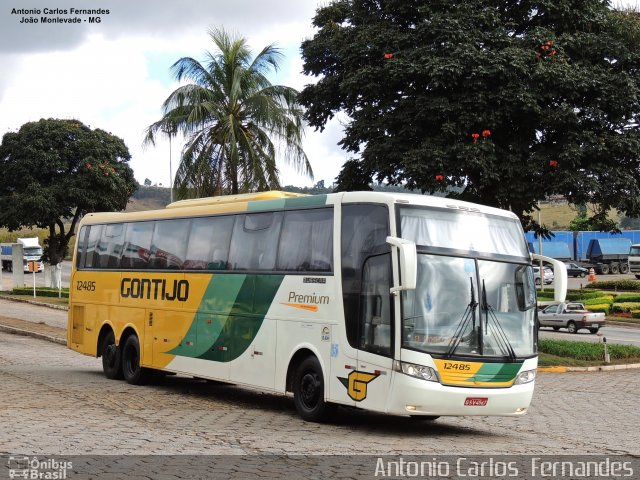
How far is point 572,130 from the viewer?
24188 millimetres

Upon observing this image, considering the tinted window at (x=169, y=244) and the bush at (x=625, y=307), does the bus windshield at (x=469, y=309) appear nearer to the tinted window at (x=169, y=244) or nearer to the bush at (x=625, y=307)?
the tinted window at (x=169, y=244)

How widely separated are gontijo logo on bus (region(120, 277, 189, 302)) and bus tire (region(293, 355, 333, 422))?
4.00m

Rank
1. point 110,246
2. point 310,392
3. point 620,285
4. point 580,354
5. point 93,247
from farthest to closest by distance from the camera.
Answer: point 620,285 → point 580,354 → point 93,247 → point 110,246 → point 310,392

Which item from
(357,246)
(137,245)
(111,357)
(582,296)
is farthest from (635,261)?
(357,246)

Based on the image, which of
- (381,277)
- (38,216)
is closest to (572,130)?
(381,277)

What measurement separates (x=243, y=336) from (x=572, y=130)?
1246 centimetres

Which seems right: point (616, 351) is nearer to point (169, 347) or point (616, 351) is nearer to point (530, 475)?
point (169, 347)

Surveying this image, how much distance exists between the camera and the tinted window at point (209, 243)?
16.2m

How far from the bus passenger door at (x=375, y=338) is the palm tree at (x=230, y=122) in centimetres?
1809

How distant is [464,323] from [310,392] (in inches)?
102

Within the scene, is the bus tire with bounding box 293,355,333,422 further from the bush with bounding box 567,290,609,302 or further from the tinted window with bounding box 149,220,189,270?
the bush with bounding box 567,290,609,302

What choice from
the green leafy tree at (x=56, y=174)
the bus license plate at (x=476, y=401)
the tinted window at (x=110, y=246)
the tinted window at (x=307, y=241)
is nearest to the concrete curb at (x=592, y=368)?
the tinted window at (x=110, y=246)

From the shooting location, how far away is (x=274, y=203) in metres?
15.2

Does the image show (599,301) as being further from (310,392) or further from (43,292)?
(310,392)
